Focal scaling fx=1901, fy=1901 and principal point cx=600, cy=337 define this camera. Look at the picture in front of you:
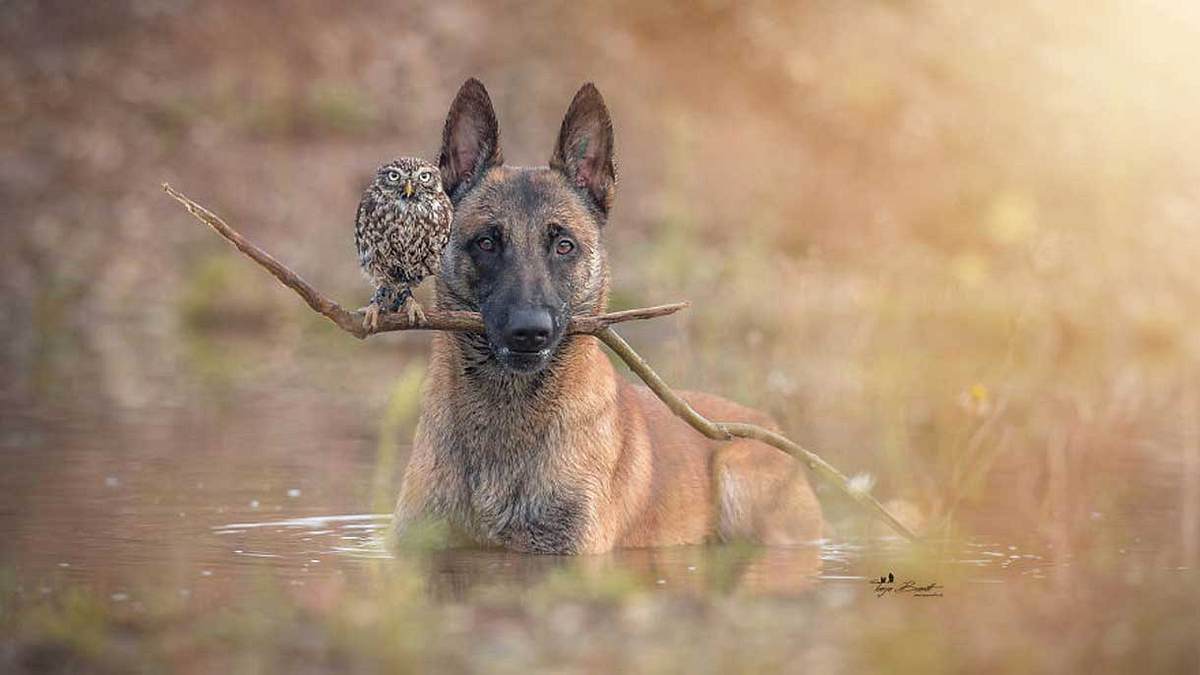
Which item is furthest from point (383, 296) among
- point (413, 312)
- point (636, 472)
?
point (636, 472)

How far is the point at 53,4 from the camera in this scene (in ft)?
90.0

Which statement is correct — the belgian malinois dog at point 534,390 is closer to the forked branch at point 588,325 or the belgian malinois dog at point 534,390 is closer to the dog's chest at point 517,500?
the dog's chest at point 517,500

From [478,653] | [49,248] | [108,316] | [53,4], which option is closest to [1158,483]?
[478,653]

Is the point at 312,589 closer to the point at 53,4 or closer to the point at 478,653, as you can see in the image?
the point at 478,653

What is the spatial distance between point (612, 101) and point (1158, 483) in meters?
15.6

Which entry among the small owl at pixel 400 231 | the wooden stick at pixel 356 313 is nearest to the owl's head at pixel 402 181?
the small owl at pixel 400 231

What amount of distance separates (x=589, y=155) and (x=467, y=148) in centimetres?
60

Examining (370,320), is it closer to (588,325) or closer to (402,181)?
(402,181)

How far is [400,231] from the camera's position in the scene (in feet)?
26.1

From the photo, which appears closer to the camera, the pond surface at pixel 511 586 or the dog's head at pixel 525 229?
the pond surface at pixel 511 586

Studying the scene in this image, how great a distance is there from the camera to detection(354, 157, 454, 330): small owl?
26.1 ft

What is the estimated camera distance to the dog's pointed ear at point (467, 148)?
9.11 metres

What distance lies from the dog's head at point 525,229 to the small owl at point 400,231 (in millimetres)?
430

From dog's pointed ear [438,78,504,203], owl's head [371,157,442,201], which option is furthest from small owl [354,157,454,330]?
dog's pointed ear [438,78,504,203]
